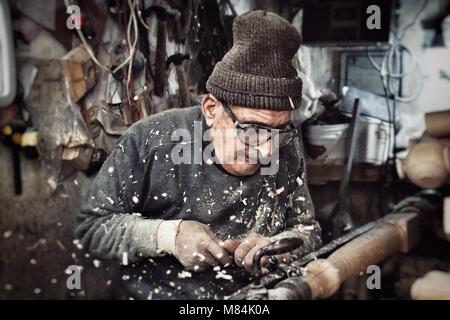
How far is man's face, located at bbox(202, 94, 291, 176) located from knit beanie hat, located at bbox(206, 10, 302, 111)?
34 mm

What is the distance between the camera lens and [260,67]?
5.91 ft

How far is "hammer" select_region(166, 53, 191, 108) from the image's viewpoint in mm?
2033

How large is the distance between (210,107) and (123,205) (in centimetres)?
57

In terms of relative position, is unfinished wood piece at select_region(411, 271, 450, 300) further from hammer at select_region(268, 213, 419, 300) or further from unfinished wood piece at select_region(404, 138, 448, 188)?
unfinished wood piece at select_region(404, 138, 448, 188)

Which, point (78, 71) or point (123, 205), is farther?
point (78, 71)

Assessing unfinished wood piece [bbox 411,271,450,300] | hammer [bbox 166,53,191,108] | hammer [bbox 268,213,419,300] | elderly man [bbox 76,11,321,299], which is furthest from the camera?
unfinished wood piece [bbox 411,271,450,300]

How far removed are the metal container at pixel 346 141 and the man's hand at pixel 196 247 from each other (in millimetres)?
698

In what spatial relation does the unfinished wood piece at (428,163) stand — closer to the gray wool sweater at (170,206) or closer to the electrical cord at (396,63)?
the electrical cord at (396,63)

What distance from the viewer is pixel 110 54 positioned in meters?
2.06

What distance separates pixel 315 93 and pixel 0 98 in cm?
145

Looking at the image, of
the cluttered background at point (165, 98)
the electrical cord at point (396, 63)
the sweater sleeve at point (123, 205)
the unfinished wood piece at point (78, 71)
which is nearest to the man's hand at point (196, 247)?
the sweater sleeve at point (123, 205)

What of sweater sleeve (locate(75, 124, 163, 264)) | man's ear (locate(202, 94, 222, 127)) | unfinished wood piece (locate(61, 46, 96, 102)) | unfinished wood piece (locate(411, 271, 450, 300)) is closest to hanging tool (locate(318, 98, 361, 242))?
unfinished wood piece (locate(411, 271, 450, 300))

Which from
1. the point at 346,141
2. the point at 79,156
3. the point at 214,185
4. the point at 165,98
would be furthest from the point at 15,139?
the point at 346,141

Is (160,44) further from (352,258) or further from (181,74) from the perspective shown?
(352,258)
